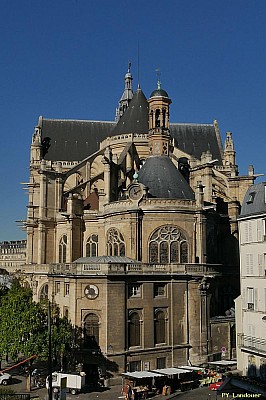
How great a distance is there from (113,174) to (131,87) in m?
49.7

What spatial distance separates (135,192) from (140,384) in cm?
1473

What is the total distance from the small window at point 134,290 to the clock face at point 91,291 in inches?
93.1

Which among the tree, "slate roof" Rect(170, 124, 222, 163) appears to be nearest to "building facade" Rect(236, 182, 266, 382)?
the tree

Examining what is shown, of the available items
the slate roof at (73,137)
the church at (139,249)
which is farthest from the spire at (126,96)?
the church at (139,249)

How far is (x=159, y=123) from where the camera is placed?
47969 millimetres

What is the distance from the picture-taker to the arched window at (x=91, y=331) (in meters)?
34.6

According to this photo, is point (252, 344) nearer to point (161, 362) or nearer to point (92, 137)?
point (161, 362)

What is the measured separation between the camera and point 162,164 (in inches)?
1770

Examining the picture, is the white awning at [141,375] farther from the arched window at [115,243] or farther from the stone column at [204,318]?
the arched window at [115,243]

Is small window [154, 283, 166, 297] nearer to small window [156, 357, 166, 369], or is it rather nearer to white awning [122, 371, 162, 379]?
small window [156, 357, 166, 369]

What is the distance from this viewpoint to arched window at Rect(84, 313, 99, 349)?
34609 mm

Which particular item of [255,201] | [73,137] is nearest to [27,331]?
[255,201]

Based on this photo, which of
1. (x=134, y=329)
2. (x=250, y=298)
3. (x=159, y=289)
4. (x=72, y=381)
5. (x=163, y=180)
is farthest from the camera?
(x=163, y=180)

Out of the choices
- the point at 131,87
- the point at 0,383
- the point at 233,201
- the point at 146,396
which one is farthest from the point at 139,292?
the point at 131,87
